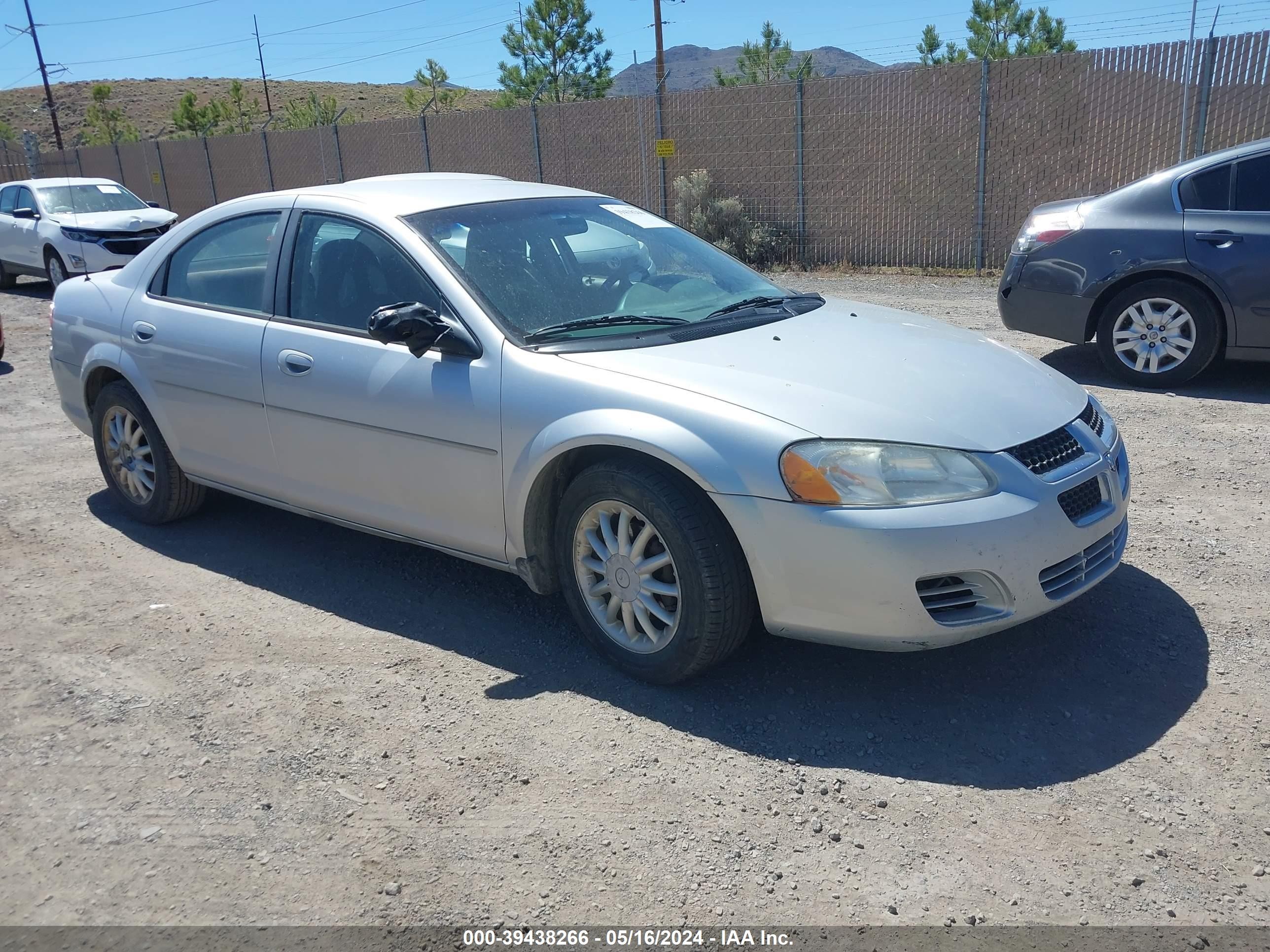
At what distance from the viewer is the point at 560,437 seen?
364 centimetres

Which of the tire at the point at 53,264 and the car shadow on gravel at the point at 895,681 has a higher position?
the tire at the point at 53,264

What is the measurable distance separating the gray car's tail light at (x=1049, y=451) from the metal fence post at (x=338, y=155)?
21.4 metres

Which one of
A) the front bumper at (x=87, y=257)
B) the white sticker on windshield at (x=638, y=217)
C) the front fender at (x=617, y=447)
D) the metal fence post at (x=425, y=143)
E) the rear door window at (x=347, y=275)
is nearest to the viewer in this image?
the front fender at (x=617, y=447)

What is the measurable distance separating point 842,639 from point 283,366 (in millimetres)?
2547

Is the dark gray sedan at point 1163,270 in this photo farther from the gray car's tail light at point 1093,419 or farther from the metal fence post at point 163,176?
the metal fence post at point 163,176

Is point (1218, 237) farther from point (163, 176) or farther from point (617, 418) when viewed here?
point (163, 176)

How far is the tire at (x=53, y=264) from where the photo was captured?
1570 centimetres

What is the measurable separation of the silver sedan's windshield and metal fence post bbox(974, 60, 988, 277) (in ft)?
32.1

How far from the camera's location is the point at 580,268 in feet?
14.3

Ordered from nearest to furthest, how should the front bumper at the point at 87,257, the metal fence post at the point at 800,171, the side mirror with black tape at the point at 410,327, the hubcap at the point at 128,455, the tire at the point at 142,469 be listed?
the side mirror with black tape at the point at 410,327 → the tire at the point at 142,469 → the hubcap at the point at 128,455 → the metal fence post at the point at 800,171 → the front bumper at the point at 87,257

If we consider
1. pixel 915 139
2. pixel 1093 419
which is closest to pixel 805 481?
pixel 1093 419

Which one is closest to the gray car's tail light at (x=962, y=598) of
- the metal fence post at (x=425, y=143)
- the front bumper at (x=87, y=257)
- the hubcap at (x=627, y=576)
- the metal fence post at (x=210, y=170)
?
the hubcap at (x=627, y=576)

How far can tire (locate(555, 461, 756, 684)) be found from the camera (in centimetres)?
342

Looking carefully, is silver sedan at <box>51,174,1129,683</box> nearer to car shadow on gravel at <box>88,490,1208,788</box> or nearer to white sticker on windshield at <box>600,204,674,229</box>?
white sticker on windshield at <box>600,204,674,229</box>
